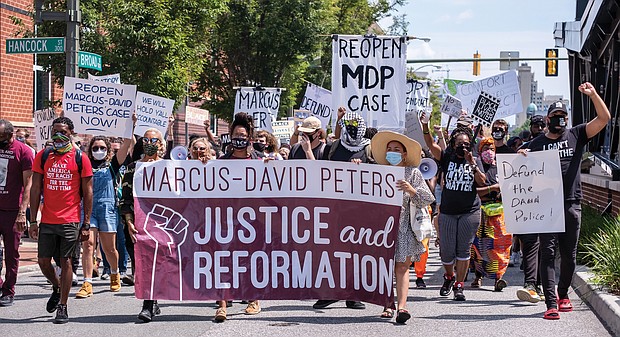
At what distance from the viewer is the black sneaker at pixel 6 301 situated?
1068 centimetres

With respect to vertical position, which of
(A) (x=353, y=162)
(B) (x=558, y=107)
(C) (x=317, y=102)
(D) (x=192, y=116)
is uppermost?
(C) (x=317, y=102)

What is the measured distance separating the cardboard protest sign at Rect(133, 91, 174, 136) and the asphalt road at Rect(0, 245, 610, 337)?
411cm

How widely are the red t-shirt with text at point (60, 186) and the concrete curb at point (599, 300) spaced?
498 centimetres

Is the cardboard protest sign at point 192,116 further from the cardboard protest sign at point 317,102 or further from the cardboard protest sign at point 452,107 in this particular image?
the cardboard protest sign at point 452,107

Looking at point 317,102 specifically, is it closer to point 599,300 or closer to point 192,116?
point 192,116

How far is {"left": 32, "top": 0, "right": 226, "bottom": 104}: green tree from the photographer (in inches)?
805

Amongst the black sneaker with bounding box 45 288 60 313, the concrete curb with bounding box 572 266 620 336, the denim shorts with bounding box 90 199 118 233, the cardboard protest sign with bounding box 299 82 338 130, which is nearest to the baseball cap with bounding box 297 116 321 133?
the denim shorts with bounding box 90 199 118 233

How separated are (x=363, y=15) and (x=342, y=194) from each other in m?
33.8

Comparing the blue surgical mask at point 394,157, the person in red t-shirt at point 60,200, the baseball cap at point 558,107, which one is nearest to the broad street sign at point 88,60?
the person in red t-shirt at point 60,200

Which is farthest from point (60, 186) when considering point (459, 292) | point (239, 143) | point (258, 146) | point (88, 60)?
point (88, 60)

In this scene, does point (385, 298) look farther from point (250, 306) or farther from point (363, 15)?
point (363, 15)

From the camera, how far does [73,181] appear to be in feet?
32.0

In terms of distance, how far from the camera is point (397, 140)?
975 cm

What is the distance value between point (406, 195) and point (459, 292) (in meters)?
1.99
